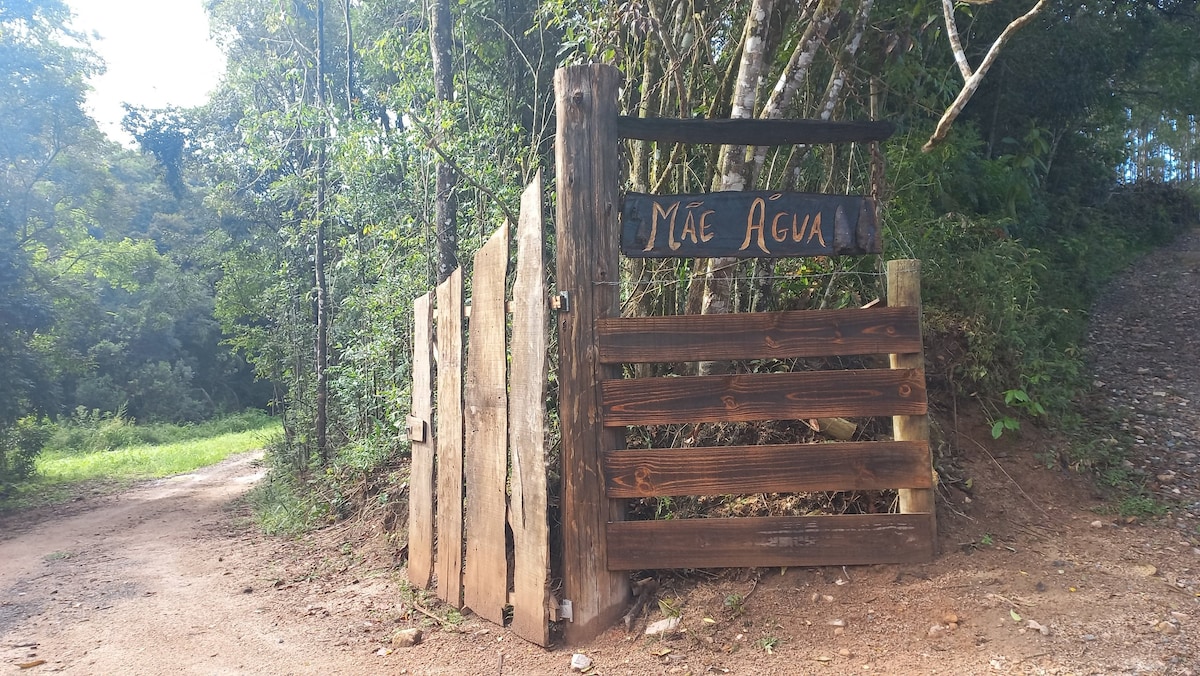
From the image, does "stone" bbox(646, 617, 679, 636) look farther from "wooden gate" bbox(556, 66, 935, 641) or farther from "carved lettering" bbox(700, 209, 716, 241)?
"carved lettering" bbox(700, 209, 716, 241)

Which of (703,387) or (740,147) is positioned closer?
(703,387)

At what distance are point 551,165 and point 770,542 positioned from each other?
447cm

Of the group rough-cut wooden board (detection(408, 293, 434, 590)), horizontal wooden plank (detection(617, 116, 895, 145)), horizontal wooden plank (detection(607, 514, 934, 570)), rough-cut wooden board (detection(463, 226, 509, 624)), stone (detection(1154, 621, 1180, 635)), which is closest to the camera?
stone (detection(1154, 621, 1180, 635))

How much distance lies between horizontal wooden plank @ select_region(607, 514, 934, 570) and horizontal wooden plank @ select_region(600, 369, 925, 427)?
1.72 feet

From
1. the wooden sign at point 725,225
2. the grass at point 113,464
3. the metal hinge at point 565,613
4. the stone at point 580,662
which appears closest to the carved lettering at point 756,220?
the wooden sign at point 725,225

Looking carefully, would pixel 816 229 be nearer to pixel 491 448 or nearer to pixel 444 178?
pixel 491 448

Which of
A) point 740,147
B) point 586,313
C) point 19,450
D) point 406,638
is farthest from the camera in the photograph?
point 19,450

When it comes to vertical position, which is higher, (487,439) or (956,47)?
(956,47)

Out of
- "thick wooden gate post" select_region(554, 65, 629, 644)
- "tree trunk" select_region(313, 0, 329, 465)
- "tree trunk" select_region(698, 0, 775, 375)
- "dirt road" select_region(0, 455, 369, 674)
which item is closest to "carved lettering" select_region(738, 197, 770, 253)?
"tree trunk" select_region(698, 0, 775, 375)

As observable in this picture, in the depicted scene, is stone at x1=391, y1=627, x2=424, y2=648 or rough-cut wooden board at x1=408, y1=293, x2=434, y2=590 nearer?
stone at x1=391, y1=627, x2=424, y2=648

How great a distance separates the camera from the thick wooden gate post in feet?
11.7

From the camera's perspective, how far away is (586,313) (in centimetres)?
367

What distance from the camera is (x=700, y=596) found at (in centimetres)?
359

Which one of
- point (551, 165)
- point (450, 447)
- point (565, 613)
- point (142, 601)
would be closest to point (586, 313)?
point (450, 447)
